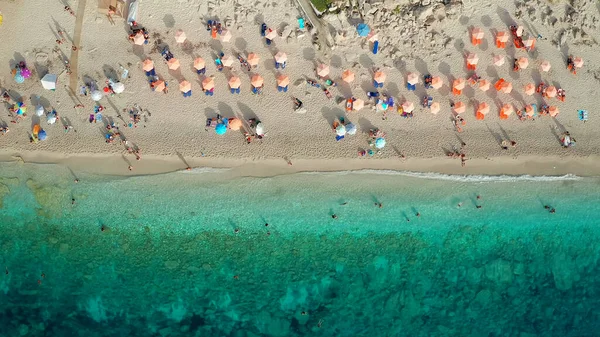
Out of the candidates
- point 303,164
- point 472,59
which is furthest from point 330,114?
point 472,59

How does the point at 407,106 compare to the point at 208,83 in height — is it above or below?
above

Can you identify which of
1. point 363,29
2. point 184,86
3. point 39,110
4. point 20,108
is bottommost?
point 20,108

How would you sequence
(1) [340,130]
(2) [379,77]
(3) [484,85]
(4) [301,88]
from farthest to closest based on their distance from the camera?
(4) [301,88] → (3) [484,85] → (2) [379,77] → (1) [340,130]

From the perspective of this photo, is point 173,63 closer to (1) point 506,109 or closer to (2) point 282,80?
(2) point 282,80

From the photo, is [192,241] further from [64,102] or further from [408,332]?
[408,332]

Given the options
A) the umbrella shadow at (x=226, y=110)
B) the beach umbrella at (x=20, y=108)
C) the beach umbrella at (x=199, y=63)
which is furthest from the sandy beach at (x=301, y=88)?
the beach umbrella at (x=199, y=63)

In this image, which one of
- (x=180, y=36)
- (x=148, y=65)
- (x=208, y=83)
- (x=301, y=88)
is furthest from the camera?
(x=301, y=88)

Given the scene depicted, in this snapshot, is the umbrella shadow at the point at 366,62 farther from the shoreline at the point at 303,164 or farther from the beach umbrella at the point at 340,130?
the shoreline at the point at 303,164
